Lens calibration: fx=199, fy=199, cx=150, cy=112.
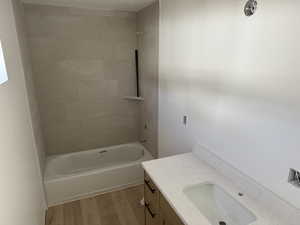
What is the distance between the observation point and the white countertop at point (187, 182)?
1.18 meters

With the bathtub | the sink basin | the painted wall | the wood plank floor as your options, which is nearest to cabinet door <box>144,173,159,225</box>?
the sink basin

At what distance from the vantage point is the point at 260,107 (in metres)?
1.25

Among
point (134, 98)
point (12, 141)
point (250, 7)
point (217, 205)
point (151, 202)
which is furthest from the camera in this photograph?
point (134, 98)

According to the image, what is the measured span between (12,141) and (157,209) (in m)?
1.17

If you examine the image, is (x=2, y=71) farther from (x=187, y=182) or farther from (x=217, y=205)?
(x=217, y=205)

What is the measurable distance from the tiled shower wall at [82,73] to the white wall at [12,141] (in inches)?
35.6

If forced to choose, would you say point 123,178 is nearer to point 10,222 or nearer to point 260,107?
point 10,222

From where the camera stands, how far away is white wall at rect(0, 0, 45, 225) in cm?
114

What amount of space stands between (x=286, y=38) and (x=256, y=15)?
0.84 feet

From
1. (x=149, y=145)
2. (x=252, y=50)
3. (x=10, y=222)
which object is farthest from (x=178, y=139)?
(x=10, y=222)

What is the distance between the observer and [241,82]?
4.47 feet

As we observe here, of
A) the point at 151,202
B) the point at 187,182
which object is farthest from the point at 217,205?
the point at 151,202

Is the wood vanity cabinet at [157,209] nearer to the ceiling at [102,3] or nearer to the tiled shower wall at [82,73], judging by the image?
the tiled shower wall at [82,73]

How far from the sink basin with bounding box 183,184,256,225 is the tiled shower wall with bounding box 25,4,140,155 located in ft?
6.96
